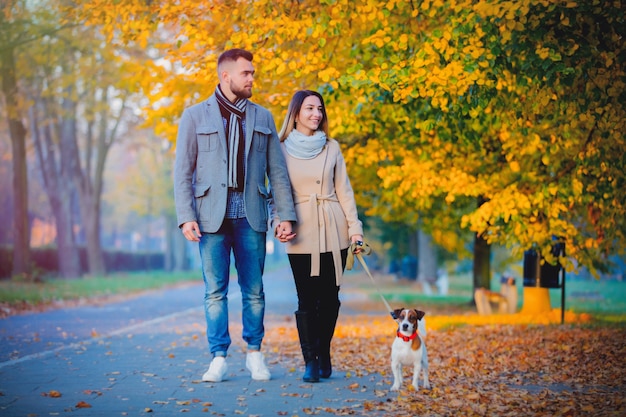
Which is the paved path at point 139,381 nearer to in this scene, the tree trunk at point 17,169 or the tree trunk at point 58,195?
the tree trunk at point 17,169

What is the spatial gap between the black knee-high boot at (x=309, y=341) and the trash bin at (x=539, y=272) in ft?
24.3

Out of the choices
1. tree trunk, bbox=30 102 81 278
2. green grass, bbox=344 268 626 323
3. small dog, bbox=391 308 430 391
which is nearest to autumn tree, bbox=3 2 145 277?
tree trunk, bbox=30 102 81 278

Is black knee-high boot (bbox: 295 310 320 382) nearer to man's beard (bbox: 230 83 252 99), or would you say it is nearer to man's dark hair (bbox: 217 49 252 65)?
man's beard (bbox: 230 83 252 99)

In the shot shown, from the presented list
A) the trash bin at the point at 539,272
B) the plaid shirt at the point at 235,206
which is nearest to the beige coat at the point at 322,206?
the plaid shirt at the point at 235,206

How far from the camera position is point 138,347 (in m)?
9.71

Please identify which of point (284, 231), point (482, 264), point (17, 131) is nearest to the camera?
point (284, 231)

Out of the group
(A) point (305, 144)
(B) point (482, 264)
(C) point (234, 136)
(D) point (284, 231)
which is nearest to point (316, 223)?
(D) point (284, 231)

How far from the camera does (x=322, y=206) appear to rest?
6.70 metres

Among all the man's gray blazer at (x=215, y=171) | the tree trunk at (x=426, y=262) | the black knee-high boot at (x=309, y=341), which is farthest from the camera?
the tree trunk at (x=426, y=262)

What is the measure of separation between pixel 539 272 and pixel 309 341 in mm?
8122

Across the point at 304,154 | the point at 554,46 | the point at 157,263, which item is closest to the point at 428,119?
the point at 554,46

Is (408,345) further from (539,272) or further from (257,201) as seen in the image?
(539,272)

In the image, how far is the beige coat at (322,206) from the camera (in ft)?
21.7

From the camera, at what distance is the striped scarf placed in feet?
21.5
